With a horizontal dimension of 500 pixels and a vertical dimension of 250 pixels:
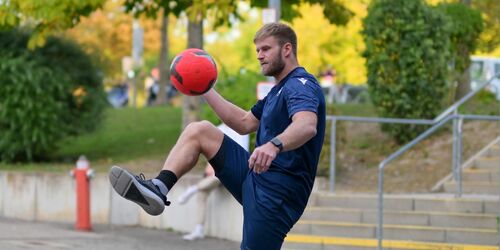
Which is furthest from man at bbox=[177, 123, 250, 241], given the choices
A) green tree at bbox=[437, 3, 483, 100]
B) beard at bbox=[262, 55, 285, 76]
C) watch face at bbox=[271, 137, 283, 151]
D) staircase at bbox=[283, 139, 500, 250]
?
watch face at bbox=[271, 137, 283, 151]

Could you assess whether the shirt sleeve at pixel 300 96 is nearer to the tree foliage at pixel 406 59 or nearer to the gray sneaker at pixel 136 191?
the gray sneaker at pixel 136 191

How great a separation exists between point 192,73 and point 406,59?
994cm

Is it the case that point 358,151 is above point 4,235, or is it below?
above

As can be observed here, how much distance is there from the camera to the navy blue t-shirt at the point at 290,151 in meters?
6.85

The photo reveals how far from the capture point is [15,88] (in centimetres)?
1712

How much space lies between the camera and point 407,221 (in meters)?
13.1

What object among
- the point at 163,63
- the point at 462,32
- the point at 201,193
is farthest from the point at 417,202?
the point at 163,63

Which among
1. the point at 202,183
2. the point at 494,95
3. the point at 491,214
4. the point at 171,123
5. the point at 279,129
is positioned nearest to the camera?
the point at 279,129

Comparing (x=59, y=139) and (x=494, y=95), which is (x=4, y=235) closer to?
(x=59, y=139)

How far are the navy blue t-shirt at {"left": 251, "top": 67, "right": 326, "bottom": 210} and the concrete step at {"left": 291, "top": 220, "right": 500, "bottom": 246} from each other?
567cm

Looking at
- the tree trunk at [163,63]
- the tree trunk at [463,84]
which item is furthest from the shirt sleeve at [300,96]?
the tree trunk at [163,63]

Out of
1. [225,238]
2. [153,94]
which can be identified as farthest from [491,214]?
[153,94]

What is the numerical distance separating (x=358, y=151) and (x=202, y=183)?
3262 mm

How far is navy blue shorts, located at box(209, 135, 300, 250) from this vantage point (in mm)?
7035
